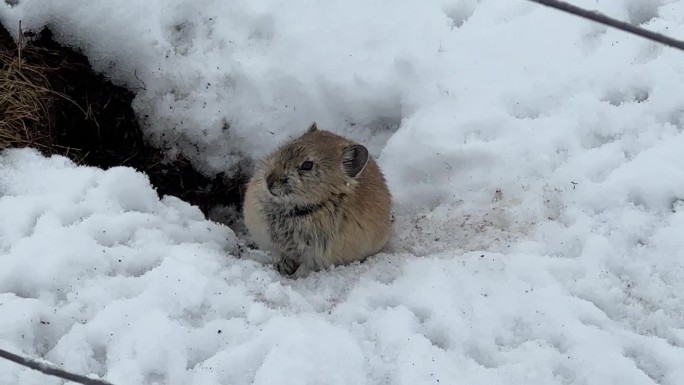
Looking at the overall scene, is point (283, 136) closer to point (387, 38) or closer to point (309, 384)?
point (387, 38)

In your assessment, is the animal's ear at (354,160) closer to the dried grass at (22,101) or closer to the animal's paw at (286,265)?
the animal's paw at (286,265)

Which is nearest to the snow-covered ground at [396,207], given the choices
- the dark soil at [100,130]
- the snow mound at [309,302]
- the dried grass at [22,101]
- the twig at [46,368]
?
the snow mound at [309,302]

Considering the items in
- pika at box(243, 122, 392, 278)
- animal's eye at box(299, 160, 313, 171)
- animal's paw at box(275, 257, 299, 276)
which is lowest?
animal's paw at box(275, 257, 299, 276)

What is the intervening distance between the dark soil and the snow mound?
37.1 inches

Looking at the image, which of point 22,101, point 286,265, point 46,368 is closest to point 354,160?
point 286,265

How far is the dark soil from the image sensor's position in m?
5.38

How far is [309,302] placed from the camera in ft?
13.5

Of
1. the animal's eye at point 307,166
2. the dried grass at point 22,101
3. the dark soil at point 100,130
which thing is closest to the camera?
the animal's eye at point 307,166

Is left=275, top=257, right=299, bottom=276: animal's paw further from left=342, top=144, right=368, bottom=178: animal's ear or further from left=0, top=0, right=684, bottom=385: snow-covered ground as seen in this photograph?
left=342, top=144, right=368, bottom=178: animal's ear

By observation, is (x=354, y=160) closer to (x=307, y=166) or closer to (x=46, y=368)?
(x=307, y=166)

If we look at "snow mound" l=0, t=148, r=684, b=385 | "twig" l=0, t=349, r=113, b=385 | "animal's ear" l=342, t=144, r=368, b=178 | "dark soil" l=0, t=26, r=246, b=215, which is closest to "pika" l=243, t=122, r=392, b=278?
"animal's ear" l=342, t=144, r=368, b=178

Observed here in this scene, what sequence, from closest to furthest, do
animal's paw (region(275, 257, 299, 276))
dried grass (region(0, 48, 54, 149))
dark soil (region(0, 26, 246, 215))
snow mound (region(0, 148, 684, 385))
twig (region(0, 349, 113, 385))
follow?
twig (region(0, 349, 113, 385)), snow mound (region(0, 148, 684, 385)), animal's paw (region(275, 257, 299, 276)), dried grass (region(0, 48, 54, 149)), dark soil (region(0, 26, 246, 215))

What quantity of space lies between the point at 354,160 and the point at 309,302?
109cm

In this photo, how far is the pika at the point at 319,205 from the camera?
4551mm
